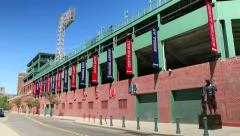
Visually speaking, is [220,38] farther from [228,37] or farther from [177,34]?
[177,34]

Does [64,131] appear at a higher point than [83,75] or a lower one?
lower

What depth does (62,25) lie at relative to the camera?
95.6 m

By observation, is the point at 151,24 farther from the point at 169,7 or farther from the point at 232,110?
the point at 232,110

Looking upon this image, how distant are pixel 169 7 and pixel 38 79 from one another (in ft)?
234

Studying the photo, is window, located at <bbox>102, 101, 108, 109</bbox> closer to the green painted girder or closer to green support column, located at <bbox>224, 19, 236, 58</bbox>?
the green painted girder

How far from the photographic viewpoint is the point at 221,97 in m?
23.6

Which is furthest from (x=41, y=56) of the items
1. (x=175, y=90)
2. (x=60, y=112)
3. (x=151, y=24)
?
(x=175, y=90)

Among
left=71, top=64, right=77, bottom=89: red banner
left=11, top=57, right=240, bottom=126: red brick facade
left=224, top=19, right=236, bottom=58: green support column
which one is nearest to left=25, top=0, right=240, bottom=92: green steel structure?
left=224, top=19, right=236, bottom=58: green support column

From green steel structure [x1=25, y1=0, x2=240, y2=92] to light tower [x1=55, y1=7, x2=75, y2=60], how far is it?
4537 cm

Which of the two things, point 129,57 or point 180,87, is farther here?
point 129,57

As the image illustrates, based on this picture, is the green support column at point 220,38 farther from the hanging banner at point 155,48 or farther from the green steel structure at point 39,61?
the green steel structure at point 39,61

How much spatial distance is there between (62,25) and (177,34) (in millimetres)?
70331

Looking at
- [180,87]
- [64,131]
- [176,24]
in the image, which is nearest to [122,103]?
[180,87]

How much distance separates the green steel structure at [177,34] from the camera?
83.8ft
